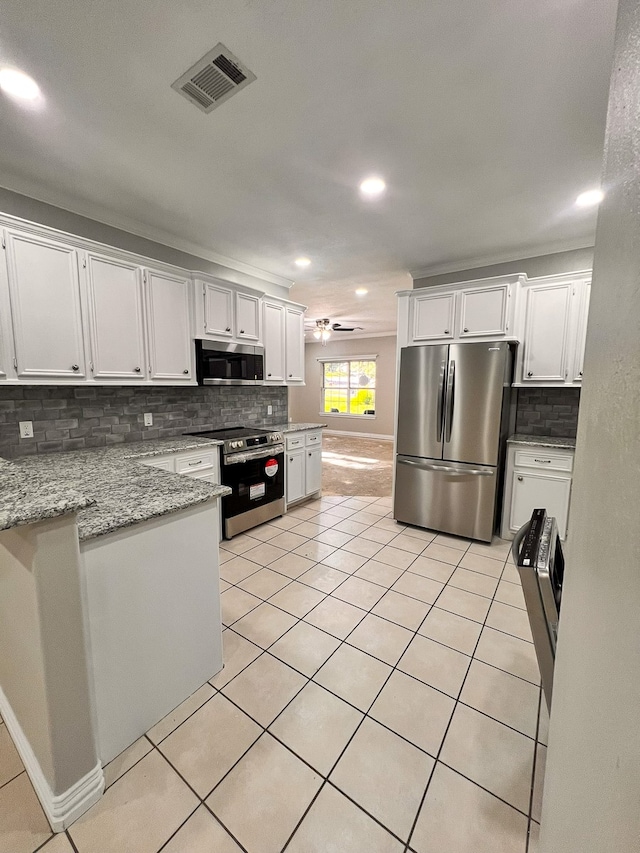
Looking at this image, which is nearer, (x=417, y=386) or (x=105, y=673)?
(x=105, y=673)

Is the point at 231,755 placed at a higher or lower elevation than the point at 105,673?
lower

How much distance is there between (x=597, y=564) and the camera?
513mm

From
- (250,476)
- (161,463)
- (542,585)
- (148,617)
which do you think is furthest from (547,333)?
(148,617)

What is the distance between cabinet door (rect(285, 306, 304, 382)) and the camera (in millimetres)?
4172

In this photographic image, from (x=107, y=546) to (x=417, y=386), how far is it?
9.25 feet

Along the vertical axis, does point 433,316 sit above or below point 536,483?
above

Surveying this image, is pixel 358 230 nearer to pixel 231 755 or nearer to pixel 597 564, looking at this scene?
pixel 597 564

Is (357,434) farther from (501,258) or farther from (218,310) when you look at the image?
(218,310)

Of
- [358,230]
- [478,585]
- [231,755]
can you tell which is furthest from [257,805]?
[358,230]

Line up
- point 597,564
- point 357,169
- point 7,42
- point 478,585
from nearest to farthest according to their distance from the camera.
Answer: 1. point 597,564
2. point 7,42
3. point 357,169
4. point 478,585

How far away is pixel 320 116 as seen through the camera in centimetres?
172

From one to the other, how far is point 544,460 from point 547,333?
110cm

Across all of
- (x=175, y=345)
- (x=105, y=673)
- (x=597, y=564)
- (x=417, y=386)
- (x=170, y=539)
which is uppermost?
(x=175, y=345)

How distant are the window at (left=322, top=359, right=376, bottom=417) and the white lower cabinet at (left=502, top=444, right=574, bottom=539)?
5946 millimetres
